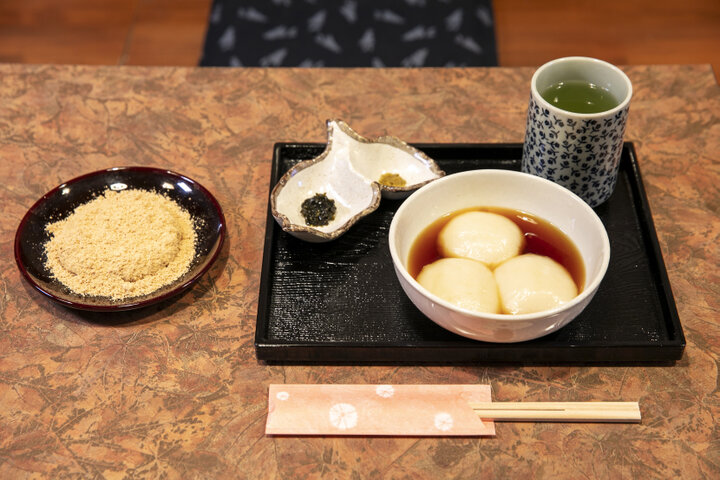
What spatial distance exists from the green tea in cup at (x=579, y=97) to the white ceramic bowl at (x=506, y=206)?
7.0 inches

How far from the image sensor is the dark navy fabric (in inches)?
108

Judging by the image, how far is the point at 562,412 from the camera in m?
1.12

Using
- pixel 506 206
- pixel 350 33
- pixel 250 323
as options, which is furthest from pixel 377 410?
pixel 350 33

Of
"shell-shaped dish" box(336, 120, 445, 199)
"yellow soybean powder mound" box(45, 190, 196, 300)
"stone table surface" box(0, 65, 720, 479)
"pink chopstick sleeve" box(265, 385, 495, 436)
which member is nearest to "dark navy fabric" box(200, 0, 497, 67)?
"stone table surface" box(0, 65, 720, 479)

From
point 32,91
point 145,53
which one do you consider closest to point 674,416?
point 32,91

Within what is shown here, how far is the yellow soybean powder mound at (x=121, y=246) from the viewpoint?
49.8 inches

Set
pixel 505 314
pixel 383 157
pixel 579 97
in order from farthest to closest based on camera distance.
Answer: pixel 383 157, pixel 579 97, pixel 505 314

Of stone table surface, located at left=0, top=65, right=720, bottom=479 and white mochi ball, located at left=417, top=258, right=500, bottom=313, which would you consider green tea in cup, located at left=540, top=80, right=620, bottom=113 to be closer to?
stone table surface, located at left=0, top=65, right=720, bottom=479

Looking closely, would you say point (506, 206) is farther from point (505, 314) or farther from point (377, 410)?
point (377, 410)

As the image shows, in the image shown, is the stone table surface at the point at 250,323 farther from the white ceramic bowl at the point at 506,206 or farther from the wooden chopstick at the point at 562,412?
the white ceramic bowl at the point at 506,206

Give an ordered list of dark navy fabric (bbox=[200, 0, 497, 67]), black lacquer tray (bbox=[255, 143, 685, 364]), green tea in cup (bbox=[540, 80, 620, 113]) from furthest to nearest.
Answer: dark navy fabric (bbox=[200, 0, 497, 67]), green tea in cup (bbox=[540, 80, 620, 113]), black lacquer tray (bbox=[255, 143, 685, 364])

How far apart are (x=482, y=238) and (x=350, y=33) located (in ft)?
5.92

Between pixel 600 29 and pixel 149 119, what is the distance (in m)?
2.03

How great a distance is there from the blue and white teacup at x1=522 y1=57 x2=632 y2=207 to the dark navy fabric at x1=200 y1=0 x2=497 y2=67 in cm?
138
